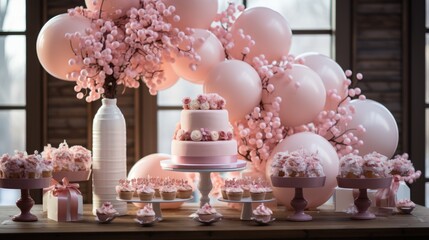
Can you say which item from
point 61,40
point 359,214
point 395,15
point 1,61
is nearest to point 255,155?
point 359,214

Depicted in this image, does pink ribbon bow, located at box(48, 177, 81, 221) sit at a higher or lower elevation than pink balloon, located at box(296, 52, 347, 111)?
lower

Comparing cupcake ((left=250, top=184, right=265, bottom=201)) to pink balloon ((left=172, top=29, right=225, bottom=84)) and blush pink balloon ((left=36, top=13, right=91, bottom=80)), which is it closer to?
pink balloon ((left=172, top=29, right=225, bottom=84))

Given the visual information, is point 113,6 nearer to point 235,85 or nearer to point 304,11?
point 235,85

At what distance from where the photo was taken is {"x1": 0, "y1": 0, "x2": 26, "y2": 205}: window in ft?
16.0

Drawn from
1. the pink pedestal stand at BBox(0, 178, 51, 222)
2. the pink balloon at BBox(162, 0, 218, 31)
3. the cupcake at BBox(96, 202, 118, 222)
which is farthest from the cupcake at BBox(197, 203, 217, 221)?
the pink balloon at BBox(162, 0, 218, 31)

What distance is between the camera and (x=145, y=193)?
347cm

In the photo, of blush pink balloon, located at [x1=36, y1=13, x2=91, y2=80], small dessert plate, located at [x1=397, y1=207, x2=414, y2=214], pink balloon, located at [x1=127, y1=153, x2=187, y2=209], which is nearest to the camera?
blush pink balloon, located at [x1=36, y1=13, x2=91, y2=80]

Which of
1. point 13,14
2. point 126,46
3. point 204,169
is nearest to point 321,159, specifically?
point 204,169

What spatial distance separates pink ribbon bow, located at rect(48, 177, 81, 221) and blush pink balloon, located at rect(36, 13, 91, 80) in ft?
1.81

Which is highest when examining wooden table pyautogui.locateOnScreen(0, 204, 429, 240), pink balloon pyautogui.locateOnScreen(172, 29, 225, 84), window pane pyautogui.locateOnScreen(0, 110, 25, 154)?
pink balloon pyautogui.locateOnScreen(172, 29, 225, 84)

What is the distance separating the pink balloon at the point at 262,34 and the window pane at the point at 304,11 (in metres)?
0.95

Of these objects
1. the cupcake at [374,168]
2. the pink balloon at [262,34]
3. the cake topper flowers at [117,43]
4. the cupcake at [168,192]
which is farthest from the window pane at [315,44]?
the cupcake at [168,192]

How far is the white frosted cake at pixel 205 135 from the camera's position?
3.55m

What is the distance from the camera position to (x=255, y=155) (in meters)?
3.92
